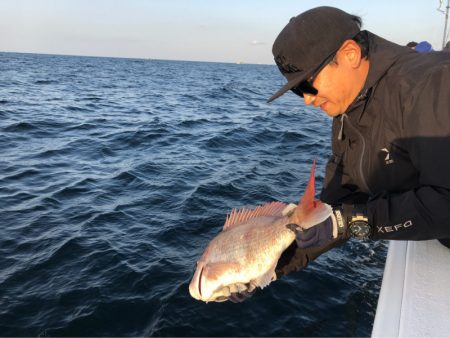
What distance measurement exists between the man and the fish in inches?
8.3

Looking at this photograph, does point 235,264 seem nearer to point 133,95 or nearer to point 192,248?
point 192,248

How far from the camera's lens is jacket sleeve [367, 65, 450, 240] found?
91.5 inches

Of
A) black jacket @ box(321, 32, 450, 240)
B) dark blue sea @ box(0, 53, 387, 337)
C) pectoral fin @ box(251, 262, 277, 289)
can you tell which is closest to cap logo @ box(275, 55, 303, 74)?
black jacket @ box(321, 32, 450, 240)

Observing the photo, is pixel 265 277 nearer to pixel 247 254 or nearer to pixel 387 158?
pixel 247 254

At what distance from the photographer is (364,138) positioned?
322 centimetres

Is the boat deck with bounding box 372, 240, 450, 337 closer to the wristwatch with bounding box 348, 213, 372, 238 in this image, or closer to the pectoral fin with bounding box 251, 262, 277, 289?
the wristwatch with bounding box 348, 213, 372, 238

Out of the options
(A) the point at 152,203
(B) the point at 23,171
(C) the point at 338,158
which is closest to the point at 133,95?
(B) the point at 23,171

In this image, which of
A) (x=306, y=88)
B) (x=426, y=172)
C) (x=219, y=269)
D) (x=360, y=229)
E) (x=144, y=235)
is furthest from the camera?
(x=144, y=235)

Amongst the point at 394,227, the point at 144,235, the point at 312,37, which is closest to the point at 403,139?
the point at 394,227

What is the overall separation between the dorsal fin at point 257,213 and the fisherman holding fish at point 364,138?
11 millimetres

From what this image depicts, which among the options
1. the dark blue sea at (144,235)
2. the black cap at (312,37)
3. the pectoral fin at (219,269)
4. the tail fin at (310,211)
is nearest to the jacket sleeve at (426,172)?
the tail fin at (310,211)

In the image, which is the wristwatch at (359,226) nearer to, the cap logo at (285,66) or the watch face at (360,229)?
the watch face at (360,229)

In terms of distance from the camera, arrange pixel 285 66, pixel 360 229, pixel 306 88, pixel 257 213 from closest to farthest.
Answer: pixel 360 229
pixel 285 66
pixel 306 88
pixel 257 213

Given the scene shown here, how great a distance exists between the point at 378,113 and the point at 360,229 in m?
0.97
